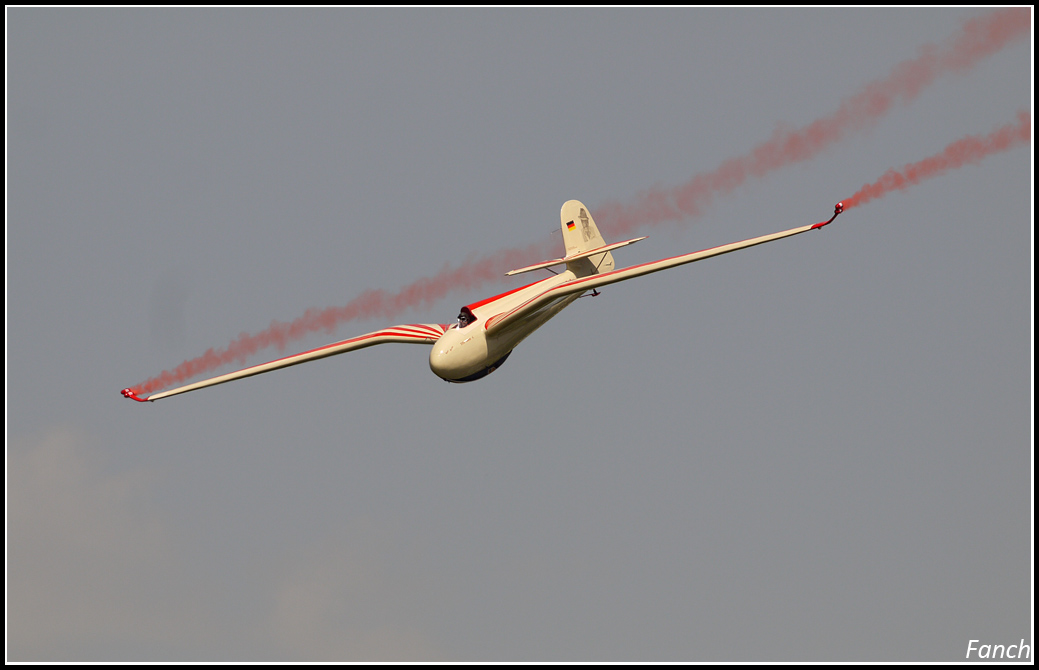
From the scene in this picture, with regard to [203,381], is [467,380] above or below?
below

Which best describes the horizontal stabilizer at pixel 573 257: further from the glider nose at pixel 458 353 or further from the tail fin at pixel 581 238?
the glider nose at pixel 458 353

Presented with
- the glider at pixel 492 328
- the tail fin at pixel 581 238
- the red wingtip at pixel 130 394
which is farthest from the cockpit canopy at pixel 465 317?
the red wingtip at pixel 130 394

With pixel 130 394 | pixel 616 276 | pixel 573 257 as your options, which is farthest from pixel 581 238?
pixel 130 394

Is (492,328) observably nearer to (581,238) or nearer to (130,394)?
(581,238)

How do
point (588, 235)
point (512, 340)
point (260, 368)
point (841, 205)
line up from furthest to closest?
1. point (588, 235)
2. point (260, 368)
3. point (512, 340)
4. point (841, 205)

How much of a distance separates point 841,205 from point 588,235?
16.5 metres

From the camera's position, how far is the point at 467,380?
157 ft

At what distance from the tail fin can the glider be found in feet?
3.38

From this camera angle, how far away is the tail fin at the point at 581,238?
5634cm

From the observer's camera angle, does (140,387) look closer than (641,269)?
No

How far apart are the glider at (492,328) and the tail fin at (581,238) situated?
1.03m

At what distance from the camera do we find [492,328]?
4744 centimetres

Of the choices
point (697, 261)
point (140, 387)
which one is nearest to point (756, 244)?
point (697, 261)

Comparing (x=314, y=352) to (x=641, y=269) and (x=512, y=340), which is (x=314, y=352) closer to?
(x=512, y=340)
